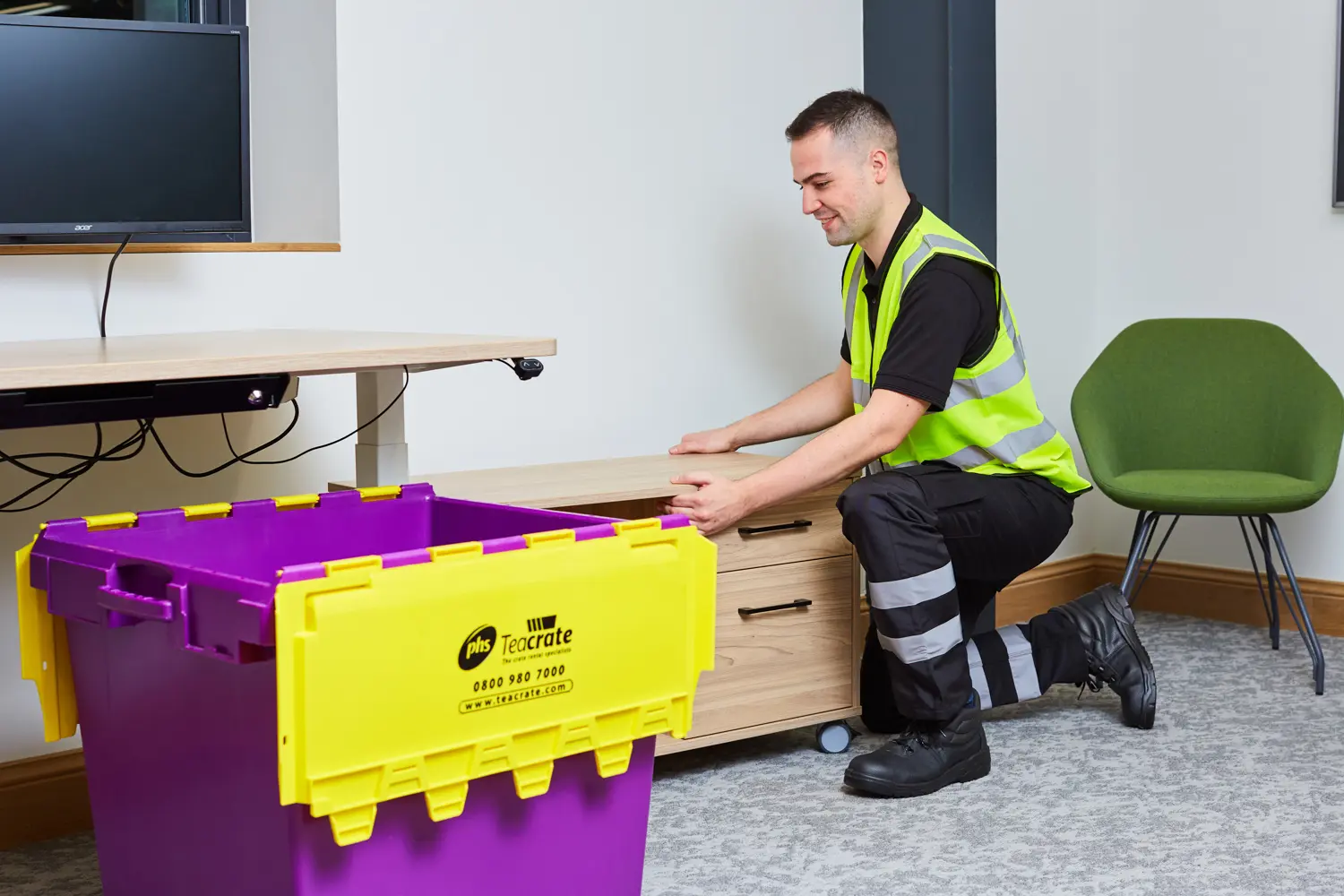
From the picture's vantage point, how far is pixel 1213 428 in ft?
11.8

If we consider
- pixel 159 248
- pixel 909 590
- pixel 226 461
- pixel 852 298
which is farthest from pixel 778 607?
pixel 159 248

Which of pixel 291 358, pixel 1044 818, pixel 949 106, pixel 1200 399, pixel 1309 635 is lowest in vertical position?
pixel 1044 818

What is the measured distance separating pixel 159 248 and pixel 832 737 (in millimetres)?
1486

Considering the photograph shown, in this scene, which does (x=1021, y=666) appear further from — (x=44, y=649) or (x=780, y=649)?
(x=44, y=649)

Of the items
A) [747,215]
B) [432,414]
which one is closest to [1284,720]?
[747,215]

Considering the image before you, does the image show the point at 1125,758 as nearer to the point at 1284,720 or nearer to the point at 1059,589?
the point at 1284,720

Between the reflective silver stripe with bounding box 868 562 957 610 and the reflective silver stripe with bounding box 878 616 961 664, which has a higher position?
the reflective silver stripe with bounding box 868 562 957 610

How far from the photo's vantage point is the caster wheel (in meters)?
2.71

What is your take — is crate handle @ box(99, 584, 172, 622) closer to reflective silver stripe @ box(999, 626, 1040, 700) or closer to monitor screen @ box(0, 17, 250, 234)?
monitor screen @ box(0, 17, 250, 234)

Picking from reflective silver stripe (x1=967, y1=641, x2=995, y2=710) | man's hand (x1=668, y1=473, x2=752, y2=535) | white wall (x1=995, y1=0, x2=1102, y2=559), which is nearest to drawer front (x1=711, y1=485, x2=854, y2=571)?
man's hand (x1=668, y1=473, x2=752, y2=535)

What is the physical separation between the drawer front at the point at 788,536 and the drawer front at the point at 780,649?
18mm

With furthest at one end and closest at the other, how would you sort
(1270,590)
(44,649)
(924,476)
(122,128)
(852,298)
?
(1270,590), (852,298), (924,476), (122,128), (44,649)

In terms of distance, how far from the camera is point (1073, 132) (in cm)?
390

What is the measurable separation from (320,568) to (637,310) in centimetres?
176
